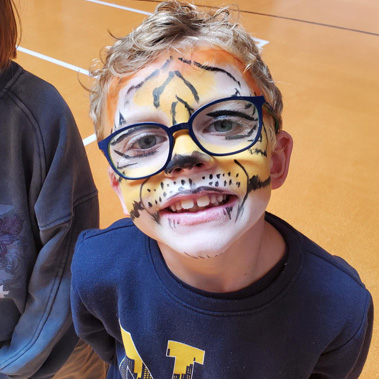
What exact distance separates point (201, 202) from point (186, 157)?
71mm

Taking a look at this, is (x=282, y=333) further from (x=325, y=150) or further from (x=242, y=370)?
(x=325, y=150)

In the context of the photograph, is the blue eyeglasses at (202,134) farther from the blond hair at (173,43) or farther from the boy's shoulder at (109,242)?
the boy's shoulder at (109,242)

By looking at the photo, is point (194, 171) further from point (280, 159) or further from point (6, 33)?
point (6, 33)

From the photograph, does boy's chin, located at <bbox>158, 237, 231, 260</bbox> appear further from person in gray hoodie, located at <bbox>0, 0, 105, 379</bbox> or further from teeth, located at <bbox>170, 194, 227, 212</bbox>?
person in gray hoodie, located at <bbox>0, 0, 105, 379</bbox>

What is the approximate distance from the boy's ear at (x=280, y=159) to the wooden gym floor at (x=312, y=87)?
0.93m

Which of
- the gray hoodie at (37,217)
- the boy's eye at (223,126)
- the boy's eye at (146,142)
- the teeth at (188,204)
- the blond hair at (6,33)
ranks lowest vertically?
the gray hoodie at (37,217)

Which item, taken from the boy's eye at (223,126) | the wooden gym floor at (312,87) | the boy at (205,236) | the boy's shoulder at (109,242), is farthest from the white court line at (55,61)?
the boy's eye at (223,126)

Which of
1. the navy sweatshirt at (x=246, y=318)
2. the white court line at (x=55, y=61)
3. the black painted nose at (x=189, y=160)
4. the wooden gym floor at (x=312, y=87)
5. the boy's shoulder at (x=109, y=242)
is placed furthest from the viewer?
the white court line at (x=55, y=61)

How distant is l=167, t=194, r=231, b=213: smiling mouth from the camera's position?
61 cm

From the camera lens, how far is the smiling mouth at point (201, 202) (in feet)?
2.01

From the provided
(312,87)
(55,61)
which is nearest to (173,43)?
(312,87)

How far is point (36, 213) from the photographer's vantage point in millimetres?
895

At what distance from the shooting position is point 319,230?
1949 mm

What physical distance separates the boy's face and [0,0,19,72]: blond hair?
32 centimetres
